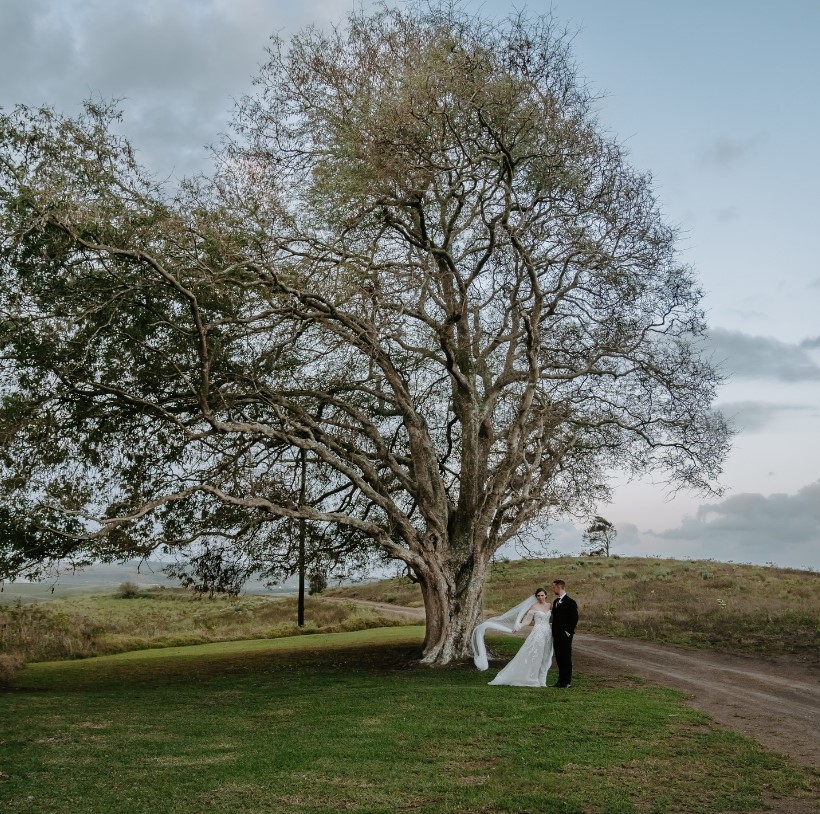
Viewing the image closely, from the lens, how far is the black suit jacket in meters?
17.7

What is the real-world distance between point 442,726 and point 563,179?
12.8 meters

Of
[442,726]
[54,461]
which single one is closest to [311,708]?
[442,726]

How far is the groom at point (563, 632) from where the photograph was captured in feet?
57.9

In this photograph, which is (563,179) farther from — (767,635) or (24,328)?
(767,635)

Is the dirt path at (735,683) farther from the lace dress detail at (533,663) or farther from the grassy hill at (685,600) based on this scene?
the lace dress detail at (533,663)

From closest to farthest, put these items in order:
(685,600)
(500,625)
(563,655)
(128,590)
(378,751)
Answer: (378,751), (563,655), (500,625), (685,600), (128,590)

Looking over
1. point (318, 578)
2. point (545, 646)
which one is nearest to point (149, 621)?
point (318, 578)

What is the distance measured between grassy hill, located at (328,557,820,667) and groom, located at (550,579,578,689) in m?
8.46

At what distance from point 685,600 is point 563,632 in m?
19.9

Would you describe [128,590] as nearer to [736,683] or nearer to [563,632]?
[563,632]

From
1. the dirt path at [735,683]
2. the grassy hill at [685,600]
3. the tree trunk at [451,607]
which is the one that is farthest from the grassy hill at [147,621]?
the dirt path at [735,683]

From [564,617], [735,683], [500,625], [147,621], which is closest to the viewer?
[564,617]

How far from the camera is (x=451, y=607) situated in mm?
21031

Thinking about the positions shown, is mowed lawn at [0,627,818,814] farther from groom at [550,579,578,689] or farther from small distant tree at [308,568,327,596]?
small distant tree at [308,568,327,596]
